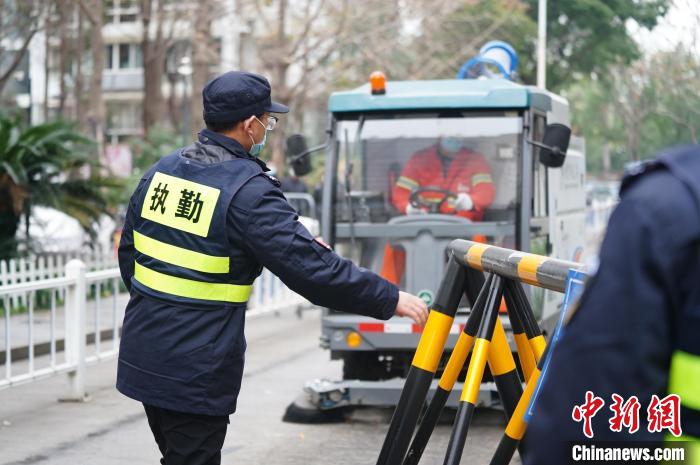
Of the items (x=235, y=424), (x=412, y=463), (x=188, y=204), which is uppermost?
(x=188, y=204)

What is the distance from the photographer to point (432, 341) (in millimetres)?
4559

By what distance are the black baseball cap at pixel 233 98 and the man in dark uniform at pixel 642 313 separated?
2452 mm

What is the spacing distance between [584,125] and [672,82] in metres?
34.3

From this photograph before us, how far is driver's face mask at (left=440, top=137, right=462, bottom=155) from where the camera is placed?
8.91 meters

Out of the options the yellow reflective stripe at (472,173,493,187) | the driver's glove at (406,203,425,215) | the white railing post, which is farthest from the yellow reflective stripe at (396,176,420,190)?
the white railing post

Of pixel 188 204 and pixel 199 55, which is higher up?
pixel 199 55

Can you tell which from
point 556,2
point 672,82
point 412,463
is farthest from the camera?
point 556,2

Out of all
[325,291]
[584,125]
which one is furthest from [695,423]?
[584,125]

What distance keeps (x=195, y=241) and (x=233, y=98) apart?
54 cm

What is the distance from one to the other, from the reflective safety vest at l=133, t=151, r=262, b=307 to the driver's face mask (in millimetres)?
4768

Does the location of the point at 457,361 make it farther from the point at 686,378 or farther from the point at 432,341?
the point at 686,378

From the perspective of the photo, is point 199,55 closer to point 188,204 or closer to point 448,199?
point 448,199

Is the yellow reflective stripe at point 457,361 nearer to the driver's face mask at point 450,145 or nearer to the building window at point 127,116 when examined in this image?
the driver's face mask at point 450,145

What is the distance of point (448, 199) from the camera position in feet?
29.3
